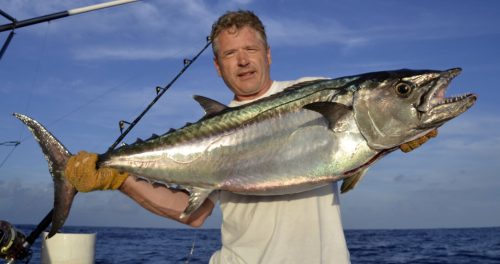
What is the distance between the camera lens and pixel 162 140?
347 cm

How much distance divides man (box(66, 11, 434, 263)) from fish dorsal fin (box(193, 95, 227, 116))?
0.81 ft

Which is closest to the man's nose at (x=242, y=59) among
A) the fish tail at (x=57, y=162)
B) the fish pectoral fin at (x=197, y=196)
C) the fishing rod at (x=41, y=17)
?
the fish pectoral fin at (x=197, y=196)

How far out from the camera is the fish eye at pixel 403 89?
2.83 m

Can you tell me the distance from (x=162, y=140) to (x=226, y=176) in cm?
62

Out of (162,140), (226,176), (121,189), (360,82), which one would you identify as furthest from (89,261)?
(360,82)

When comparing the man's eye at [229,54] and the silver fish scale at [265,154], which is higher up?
the man's eye at [229,54]

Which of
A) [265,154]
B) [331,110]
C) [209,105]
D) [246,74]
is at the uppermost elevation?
[246,74]

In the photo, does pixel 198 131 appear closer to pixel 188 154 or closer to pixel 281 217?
pixel 188 154

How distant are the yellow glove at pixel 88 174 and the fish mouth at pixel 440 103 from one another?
2.12 meters

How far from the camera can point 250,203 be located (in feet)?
11.5

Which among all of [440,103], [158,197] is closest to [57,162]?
[158,197]

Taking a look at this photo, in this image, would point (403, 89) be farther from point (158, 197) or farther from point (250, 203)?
point (158, 197)

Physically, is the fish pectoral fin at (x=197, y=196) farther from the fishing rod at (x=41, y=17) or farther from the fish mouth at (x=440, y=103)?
the fishing rod at (x=41, y=17)

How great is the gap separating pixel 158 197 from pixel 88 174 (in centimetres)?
56
